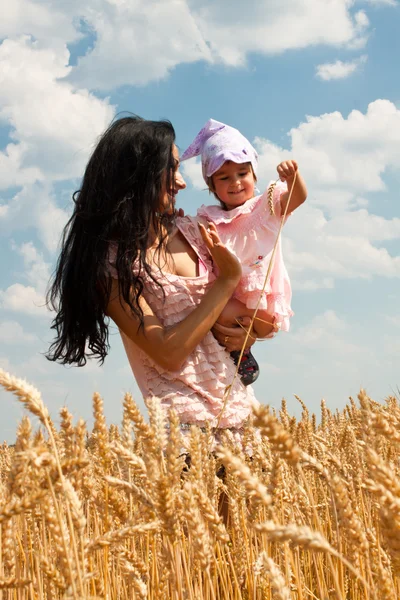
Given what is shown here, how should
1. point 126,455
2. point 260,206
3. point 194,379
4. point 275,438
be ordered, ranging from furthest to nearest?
point 260,206 → point 194,379 → point 126,455 → point 275,438

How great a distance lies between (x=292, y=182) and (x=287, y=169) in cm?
7

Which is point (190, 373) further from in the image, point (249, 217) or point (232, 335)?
point (249, 217)

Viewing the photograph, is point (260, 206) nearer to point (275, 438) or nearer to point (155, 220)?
point (155, 220)

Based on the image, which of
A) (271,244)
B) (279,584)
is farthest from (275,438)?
(271,244)

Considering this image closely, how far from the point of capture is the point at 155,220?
9.73ft

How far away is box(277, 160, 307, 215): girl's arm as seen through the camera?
304 cm

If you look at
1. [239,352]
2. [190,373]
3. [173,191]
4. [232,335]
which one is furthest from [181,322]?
[173,191]

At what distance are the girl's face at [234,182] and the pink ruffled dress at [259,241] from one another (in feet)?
0.18

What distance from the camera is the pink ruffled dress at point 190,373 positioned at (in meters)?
2.76

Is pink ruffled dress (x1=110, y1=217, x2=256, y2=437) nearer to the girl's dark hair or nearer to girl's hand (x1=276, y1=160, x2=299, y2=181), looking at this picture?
the girl's dark hair

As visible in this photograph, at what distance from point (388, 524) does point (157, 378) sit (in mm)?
1974

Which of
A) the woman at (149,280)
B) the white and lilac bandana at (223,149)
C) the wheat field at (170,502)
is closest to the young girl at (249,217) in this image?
the white and lilac bandana at (223,149)

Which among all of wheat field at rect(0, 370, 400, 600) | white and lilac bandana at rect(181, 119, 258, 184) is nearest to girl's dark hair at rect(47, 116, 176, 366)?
white and lilac bandana at rect(181, 119, 258, 184)

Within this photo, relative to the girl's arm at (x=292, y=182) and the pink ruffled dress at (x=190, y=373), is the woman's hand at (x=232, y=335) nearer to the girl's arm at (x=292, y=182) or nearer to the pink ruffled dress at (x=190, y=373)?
the pink ruffled dress at (x=190, y=373)
